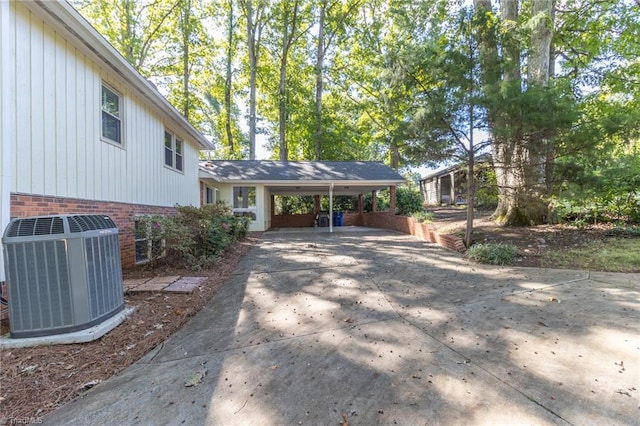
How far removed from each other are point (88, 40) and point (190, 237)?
378 cm

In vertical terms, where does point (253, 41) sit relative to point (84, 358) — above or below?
above

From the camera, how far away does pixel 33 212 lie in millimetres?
4027

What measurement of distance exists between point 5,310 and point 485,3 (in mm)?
13326

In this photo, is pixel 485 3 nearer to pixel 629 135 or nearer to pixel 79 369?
pixel 629 135

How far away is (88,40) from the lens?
4.86 meters

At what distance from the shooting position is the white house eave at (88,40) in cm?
411

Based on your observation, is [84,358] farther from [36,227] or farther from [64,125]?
[64,125]

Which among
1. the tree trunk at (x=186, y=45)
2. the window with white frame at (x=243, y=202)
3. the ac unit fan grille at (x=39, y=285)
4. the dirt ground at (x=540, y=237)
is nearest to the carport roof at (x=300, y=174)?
the window with white frame at (x=243, y=202)

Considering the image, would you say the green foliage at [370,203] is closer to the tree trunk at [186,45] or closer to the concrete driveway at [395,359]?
the tree trunk at [186,45]

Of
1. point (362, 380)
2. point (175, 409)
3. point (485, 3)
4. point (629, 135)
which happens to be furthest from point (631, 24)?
point (175, 409)

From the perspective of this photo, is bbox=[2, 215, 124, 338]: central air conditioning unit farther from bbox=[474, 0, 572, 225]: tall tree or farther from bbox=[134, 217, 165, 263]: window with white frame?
bbox=[474, 0, 572, 225]: tall tree

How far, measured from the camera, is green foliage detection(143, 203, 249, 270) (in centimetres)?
623

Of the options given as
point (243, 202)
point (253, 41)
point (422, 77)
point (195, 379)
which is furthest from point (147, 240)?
point (253, 41)

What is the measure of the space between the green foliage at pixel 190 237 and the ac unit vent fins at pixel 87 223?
2.58 m
